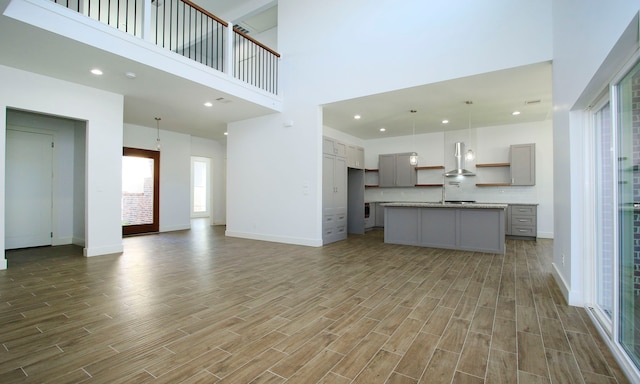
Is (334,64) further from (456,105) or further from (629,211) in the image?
(629,211)

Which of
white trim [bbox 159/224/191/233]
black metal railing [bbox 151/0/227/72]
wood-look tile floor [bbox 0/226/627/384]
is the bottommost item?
wood-look tile floor [bbox 0/226/627/384]

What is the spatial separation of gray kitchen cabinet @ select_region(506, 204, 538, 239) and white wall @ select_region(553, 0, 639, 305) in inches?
143

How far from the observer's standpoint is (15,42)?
11.4 feet

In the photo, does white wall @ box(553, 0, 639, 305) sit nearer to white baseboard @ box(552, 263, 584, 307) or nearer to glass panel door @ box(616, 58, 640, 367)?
white baseboard @ box(552, 263, 584, 307)

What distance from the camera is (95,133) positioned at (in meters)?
5.02

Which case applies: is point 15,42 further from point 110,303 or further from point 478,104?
point 478,104

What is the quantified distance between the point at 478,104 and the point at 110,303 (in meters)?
6.84

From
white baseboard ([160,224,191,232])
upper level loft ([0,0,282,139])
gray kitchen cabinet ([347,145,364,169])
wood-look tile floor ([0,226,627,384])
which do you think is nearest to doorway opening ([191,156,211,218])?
white baseboard ([160,224,191,232])

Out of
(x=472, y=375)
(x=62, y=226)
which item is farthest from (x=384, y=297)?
(x=62, y=226)

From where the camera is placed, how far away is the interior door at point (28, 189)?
5520 millimetres

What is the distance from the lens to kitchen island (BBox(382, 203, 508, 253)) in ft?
17.5

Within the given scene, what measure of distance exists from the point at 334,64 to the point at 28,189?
6.69 metres

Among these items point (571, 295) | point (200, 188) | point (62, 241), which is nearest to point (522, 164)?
point (571, 295)

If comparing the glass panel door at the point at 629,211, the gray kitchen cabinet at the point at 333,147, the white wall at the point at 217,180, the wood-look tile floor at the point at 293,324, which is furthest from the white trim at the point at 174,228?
the glass panel door at the point at 629,211
